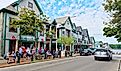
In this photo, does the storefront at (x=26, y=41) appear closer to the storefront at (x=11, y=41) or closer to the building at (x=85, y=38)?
the storefront at (x=11, y=41)

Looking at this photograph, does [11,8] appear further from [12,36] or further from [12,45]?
[12,45]

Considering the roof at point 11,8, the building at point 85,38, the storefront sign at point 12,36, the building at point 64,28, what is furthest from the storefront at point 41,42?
the building at point 85,38

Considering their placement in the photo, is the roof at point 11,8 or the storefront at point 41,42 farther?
the storefront at point 41,42

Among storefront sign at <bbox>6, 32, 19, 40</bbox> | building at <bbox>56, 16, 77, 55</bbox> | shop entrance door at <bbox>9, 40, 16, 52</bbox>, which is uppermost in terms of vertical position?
building at <bbox>56, 16, 77, 55</bbox>

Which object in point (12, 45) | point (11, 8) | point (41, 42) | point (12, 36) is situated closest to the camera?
point (11, 8)

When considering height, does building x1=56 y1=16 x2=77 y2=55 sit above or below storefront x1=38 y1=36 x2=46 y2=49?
above

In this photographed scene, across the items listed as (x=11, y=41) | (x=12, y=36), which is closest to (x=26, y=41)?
(x=11, y=41)

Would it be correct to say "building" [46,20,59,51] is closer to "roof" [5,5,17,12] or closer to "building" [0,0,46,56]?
"building" [0,0,46,56]

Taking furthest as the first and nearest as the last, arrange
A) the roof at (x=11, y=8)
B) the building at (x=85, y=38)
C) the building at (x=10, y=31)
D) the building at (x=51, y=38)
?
1. the building at (x=85, y=38)
2. the building at (x=51, y=38)
3. the roof at (x=11, y=8)
4. the building at (x=10, y=31)

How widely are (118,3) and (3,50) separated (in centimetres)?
1696

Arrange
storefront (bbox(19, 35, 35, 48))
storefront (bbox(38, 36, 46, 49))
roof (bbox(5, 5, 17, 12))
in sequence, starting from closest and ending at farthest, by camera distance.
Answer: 1. roof (bbox(5, 5, 17, 12))
2. storefront (bbox(19, 35, 35, 48))
3. storefront (bbox(38, 36, 46, 49))

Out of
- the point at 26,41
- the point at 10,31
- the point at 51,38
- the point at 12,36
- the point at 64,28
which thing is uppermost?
the point at 64,28

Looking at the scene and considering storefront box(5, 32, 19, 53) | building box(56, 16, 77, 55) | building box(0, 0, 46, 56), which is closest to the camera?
building box(0, 0, 46, 56)

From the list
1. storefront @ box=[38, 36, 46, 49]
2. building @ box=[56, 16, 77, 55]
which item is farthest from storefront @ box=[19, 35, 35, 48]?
building @ box=[56, 16, 77, 55]
